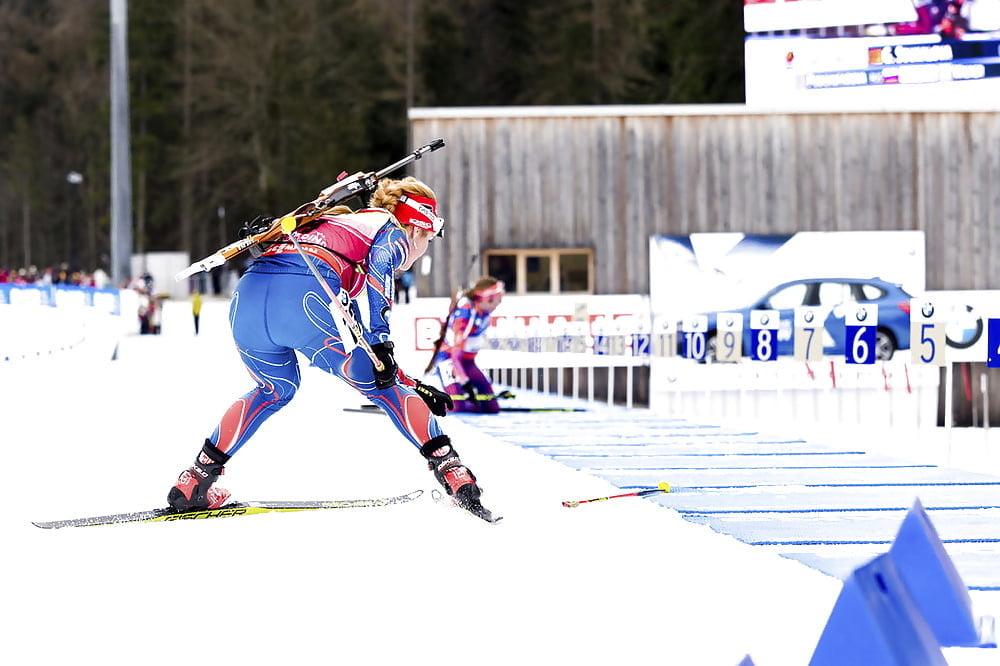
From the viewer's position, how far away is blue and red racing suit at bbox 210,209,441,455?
5.95 meters

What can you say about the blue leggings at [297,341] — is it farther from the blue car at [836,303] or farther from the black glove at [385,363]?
the blue car at [836,303]

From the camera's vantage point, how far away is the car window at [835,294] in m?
24.4

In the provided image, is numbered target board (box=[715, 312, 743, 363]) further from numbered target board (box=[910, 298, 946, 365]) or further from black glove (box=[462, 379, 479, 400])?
black glove (box=[462, 379, 479, 400])

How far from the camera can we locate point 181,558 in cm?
523

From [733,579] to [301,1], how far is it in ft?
194

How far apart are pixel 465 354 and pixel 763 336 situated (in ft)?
19.0

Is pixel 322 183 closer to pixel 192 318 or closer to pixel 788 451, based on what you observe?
pixel 192 318

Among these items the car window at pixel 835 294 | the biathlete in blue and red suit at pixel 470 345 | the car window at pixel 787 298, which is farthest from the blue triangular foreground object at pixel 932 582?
the car window at pixel 787 298

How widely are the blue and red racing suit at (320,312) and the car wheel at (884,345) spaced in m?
17.9

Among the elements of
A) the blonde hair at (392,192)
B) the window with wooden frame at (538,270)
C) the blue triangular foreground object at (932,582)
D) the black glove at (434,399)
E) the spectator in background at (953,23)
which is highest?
the spectator in background at (953,23)

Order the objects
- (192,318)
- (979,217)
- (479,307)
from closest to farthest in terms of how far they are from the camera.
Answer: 1. (479,307)
2. (979,217)
3. (192,318)

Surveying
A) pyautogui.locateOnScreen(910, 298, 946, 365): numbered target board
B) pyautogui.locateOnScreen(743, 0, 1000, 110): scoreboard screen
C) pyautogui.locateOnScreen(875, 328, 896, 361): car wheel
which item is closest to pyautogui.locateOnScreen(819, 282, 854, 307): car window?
pyautogui.locateOnScreen(875, 328, 896, 361): car wheel

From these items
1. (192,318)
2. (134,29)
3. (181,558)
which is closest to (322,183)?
(134,29)

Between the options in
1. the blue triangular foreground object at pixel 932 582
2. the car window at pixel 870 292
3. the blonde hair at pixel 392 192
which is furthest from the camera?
the car window at pixel 870 292
